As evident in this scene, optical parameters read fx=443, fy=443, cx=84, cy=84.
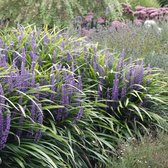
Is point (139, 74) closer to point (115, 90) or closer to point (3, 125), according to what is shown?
point (115, 90)

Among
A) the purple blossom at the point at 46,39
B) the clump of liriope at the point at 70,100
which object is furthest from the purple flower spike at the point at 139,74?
the purple blossom at the point at 46,39

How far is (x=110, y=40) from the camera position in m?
6.98

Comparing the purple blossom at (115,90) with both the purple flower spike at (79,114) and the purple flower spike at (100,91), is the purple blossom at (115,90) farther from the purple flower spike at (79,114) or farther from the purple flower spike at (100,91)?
the purple flower spike at (79,114)

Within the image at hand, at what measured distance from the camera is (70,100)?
4082 millimetres

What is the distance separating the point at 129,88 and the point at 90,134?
32.1 inches

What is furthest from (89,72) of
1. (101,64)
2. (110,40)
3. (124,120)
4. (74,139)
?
(110,40)

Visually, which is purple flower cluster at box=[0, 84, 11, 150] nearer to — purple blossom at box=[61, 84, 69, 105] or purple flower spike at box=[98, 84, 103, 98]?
purple blossom at box=[61, 84, 69, 105]

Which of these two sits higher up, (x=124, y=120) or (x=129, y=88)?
(x=129, y=88)

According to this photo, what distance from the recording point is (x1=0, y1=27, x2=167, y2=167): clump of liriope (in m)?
3.60

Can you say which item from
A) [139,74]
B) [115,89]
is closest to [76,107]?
[115,89]

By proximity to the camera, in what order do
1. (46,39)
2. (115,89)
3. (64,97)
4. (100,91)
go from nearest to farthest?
(64,97)
(115,89)
(100,91)
(46,39)

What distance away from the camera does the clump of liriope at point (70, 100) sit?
3.60 metres

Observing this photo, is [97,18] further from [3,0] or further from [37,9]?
[3,0]

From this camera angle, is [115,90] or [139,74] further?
[139,74]
